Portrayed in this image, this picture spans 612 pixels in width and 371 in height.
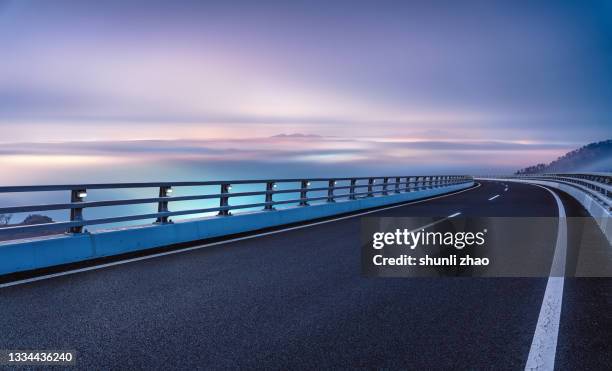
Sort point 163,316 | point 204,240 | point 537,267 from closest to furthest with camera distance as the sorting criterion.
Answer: point 163,316, point 537,267, point 204,240

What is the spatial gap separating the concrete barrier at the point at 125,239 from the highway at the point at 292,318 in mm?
903

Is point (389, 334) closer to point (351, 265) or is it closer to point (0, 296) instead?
point (351, 265)

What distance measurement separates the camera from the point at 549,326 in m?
5.77

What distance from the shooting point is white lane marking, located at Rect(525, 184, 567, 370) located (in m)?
4.69

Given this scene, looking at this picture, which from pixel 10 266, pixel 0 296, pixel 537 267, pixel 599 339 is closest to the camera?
pixel 599 339

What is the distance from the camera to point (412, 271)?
9.01m

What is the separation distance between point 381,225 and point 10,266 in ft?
36.8

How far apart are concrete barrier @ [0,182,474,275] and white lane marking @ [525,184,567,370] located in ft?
24.7

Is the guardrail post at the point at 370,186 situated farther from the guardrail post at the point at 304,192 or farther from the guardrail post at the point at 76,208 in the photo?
the guardrail post at the point at 76,208

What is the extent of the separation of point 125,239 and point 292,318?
19.5ft

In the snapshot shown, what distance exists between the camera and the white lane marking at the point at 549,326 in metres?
4.69

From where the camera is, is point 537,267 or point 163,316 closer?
point 163,316

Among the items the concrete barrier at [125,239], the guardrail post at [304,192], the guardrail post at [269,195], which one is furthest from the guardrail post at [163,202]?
the guardrail post at [304,192]

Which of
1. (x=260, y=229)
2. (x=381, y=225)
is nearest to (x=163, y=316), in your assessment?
(x=260, y=229)
